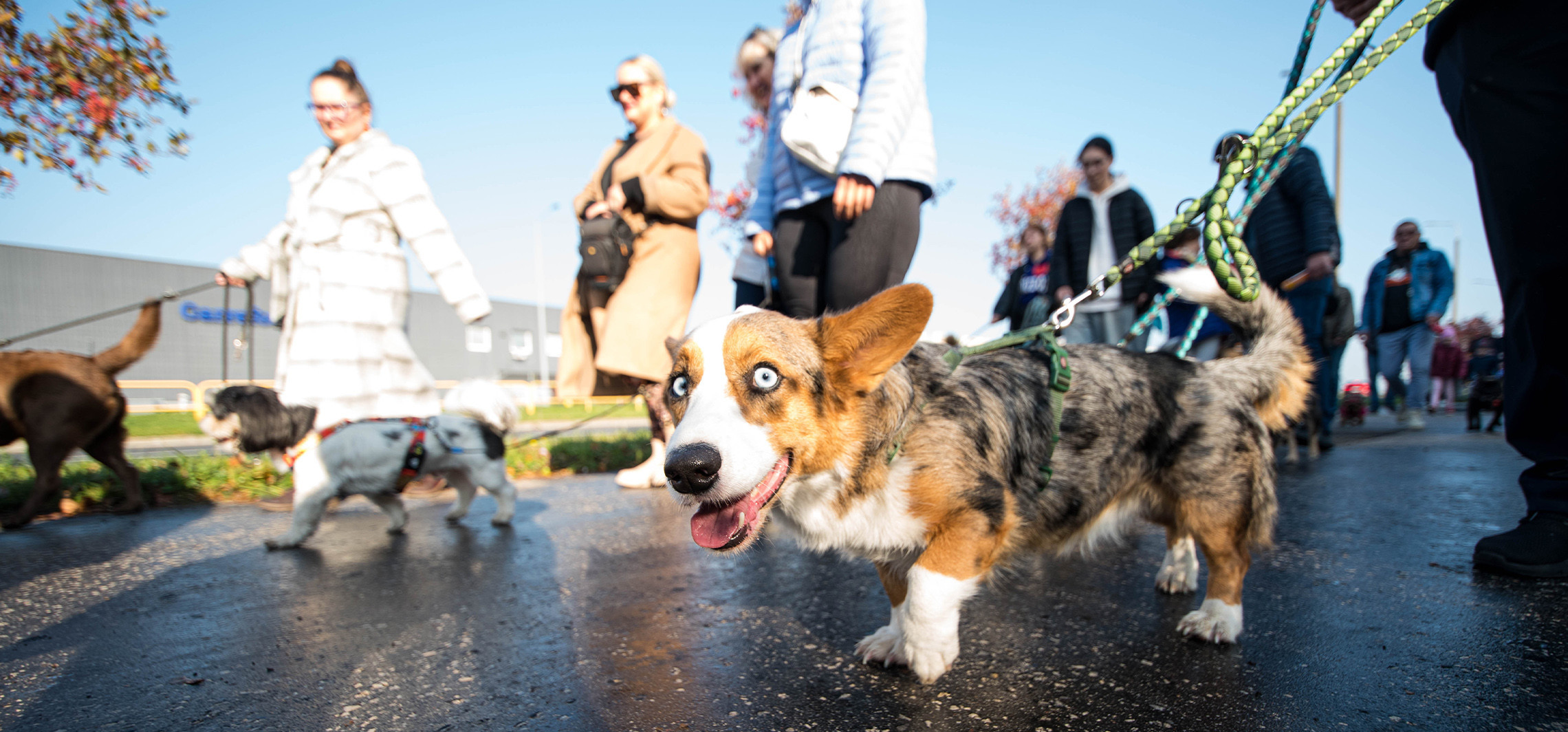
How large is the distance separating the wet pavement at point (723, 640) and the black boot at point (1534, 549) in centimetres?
8

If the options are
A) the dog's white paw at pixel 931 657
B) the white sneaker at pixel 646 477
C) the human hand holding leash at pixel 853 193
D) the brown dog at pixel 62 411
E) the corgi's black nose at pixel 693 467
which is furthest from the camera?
the white sneaker at pixel 646 477

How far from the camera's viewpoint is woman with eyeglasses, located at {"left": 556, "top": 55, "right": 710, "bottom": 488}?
494 centimetres

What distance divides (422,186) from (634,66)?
1.72 metres

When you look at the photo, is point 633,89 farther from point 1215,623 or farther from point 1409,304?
point 1409,304

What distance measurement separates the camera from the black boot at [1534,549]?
261cm

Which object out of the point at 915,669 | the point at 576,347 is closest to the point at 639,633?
the point at 915,669

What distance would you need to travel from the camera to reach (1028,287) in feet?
26.3

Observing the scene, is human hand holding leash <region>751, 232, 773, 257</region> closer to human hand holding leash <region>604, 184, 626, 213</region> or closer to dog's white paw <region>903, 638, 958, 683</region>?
human hand holding leash <region>604, 184, 626, 213</region>

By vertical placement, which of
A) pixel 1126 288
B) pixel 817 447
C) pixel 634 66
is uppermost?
pixel 634 66

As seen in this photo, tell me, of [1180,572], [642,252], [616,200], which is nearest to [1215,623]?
[1180,572]

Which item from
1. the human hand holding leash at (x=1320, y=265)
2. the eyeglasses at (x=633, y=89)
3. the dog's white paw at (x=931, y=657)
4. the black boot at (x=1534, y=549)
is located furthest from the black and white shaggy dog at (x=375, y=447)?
the human hand holding leash at (x=1320, y=265)

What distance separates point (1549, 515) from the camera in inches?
106

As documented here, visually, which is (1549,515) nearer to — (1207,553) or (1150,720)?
(1207,553)

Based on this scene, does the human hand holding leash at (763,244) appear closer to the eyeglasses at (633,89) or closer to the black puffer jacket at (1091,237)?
the eyeglasses at (633,89)
